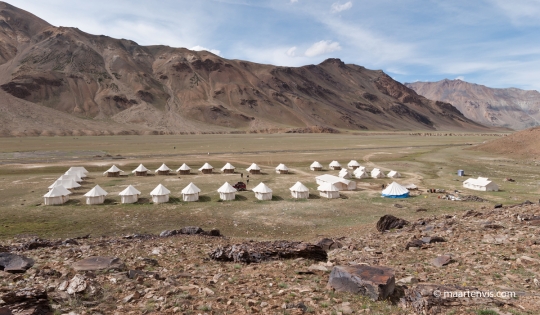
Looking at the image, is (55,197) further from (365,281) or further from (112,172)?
(365,281)

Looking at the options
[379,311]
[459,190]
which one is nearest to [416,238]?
[379,311]

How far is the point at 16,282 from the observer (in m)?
10.3

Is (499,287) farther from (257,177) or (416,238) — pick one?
(257,177)

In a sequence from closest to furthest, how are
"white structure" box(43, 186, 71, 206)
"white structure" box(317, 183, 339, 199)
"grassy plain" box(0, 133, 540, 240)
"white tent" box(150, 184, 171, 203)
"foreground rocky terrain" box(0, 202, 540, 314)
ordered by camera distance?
"foreground rocky terrain" box(0, 202, 540, 314) → "grassy plain" box(0, 133, 540, 240) → "white structure" box(43, 186, 71, 206) → "white tent" box(150, 184, 171, 203) → "white structure" box(317, 183, 339, 199)

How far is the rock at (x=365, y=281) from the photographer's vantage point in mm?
9453

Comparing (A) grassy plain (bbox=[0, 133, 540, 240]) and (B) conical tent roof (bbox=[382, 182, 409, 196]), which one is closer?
(A) grassy plain (bbox=[0, 133, 540, 240])

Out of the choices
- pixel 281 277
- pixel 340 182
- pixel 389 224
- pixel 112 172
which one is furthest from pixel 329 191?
pixel 112 172

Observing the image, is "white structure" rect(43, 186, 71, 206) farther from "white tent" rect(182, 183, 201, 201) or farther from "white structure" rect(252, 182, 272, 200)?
"white structure" rect(252, 182, 272, 200)

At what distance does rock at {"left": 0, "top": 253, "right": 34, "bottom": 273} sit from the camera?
11204 millimetres

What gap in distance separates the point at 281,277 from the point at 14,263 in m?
9.72

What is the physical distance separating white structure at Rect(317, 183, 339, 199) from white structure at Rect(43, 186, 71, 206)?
96.8 feet

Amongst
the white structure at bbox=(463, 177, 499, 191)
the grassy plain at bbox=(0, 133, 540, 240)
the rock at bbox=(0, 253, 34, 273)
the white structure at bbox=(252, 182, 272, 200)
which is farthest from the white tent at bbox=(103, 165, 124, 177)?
the white structure at bbox=(463, 177, 499, 191)

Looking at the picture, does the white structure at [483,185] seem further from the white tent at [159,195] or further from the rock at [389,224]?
the white tent at [159,195]

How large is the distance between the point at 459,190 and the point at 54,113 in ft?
632
